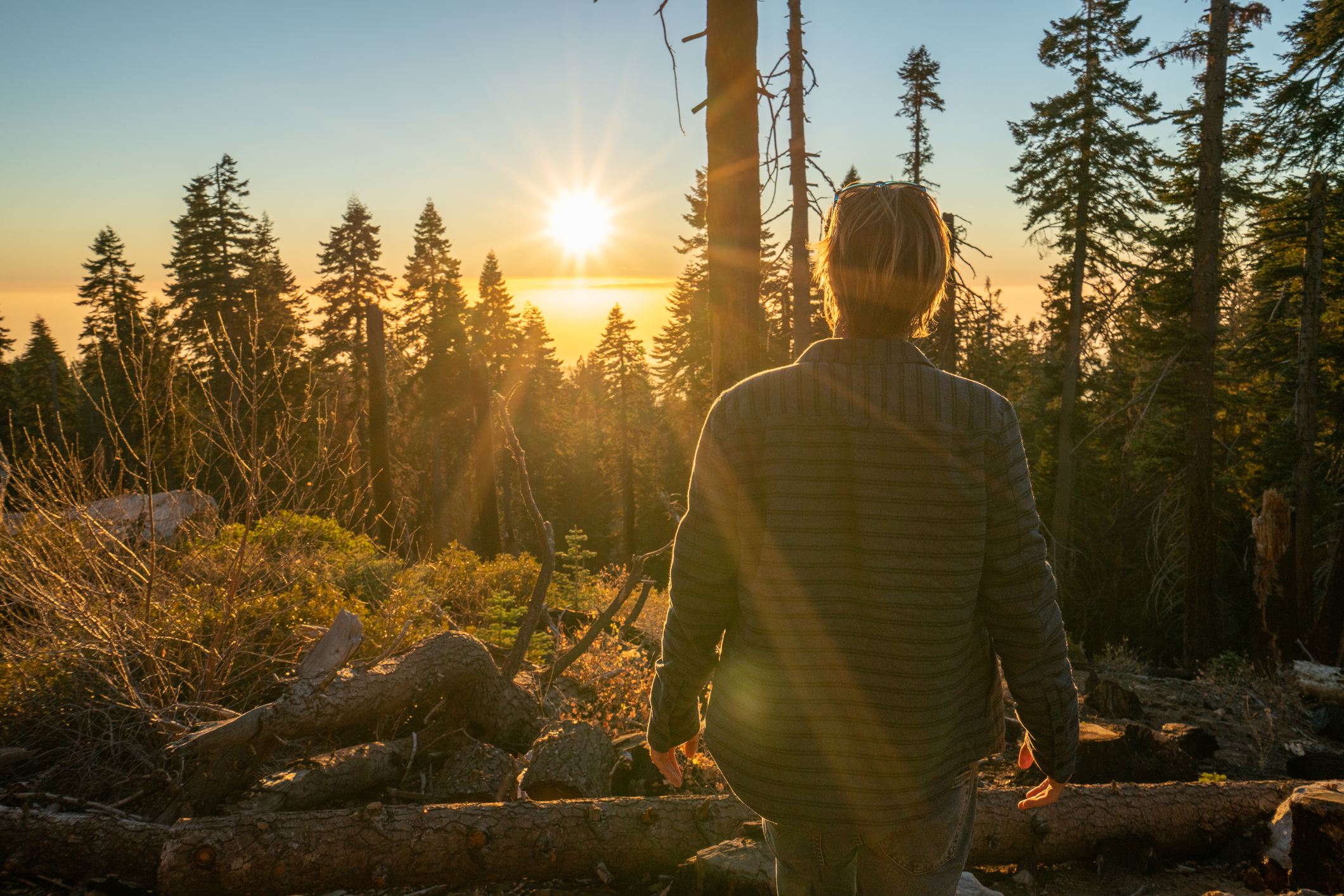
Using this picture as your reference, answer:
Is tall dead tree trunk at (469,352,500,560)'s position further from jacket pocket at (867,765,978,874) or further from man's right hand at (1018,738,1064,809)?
jacket pocket at (867,765,978,874)

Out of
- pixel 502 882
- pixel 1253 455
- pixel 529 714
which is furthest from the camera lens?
pixel 1253 455

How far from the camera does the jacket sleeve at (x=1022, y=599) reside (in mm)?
1554

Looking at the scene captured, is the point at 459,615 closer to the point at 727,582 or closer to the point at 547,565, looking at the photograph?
the point at 547,565

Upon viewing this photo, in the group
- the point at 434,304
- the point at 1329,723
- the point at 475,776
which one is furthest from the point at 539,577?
the point at 434,304

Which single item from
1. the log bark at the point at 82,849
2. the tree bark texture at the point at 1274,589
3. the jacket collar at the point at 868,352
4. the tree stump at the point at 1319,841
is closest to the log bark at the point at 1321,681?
the tree bark texture at the point at 1274,589

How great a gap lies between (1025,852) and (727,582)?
11.3 feet

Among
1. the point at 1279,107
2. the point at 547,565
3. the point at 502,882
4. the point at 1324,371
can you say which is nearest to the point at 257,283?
the point at 547,565

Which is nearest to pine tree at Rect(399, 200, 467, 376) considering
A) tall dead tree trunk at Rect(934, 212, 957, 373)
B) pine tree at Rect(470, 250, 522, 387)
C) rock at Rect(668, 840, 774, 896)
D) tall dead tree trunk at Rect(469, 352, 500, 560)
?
pine tree at Rect(470, 250, 522, 387)

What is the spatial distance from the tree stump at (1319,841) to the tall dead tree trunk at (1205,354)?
11.1 m

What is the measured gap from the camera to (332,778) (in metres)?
4.50

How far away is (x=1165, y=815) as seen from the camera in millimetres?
4062

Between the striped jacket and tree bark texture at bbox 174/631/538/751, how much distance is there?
3.86 meters

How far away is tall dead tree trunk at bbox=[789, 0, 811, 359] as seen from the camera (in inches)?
423

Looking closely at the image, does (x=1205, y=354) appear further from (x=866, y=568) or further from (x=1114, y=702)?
(x=866, y=568)
